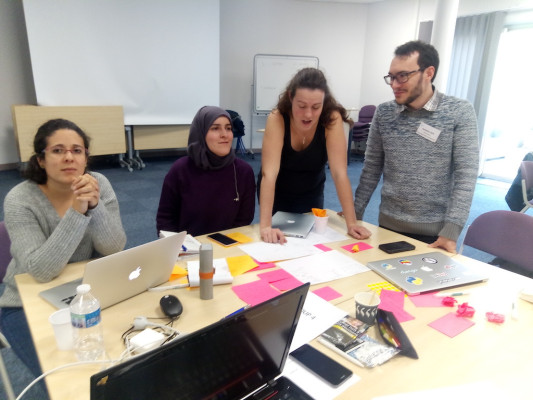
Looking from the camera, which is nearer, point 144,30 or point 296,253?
point 296,253

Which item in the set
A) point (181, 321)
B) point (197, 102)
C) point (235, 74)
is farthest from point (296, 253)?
point (235, 74)

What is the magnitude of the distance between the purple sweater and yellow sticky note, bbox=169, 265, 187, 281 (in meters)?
0.53

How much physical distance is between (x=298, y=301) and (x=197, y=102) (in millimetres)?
5729

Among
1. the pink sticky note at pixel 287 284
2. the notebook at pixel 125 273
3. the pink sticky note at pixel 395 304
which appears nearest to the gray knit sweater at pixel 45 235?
the notebook at pixel 125 273

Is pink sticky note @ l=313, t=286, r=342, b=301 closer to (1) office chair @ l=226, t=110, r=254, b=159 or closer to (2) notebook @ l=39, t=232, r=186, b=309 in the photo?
(2) notebook @ l=39, t=232, r=186, b=309

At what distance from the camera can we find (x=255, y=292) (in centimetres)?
125

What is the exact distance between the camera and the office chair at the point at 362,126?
6.91 metres

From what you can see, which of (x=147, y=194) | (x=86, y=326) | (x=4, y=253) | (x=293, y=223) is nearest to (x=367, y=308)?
(x=86, y=326)

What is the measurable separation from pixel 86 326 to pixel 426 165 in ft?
5.13

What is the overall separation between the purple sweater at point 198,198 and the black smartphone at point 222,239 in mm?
206

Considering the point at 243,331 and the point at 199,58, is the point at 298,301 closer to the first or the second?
the point at 243,331

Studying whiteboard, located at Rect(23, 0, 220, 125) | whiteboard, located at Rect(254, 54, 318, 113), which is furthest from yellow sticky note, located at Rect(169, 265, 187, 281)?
whiteboard, located at Rect(254, 54, 318, 113)

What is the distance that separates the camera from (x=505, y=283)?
1375 mm

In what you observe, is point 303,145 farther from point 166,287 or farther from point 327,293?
point 166,287
